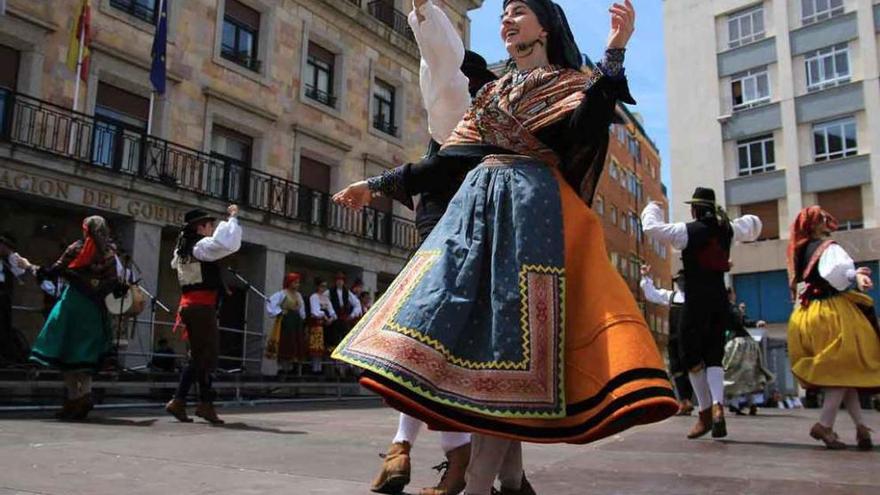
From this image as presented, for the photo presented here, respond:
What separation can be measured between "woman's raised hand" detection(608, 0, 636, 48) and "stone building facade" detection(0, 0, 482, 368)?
39.2 feet

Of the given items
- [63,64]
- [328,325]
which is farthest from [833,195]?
[63,64]

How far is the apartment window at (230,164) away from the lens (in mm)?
17844

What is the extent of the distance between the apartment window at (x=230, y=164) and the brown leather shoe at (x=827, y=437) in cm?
1448

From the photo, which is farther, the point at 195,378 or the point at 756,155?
the point at 756,155

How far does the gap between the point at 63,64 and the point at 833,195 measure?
2719 centimetres

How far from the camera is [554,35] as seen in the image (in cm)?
289

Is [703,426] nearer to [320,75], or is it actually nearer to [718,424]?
[718,424]

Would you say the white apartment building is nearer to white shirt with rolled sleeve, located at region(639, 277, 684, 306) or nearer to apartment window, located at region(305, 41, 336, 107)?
apartment window, located at region(305, 41, 336, 107)

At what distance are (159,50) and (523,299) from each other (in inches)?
619

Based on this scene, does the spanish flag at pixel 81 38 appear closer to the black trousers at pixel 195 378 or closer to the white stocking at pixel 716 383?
the black trousers at pixel 195 378

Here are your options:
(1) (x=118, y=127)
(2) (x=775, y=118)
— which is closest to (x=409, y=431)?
(1) (x=118, y=127)

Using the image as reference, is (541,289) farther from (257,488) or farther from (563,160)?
(257,488)

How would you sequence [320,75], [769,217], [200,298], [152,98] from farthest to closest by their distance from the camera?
[769,217]
[320,75]
[152,98]
[200,298]

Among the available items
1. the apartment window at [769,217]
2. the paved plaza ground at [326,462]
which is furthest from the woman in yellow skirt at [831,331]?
the apartment window at [769,217]
